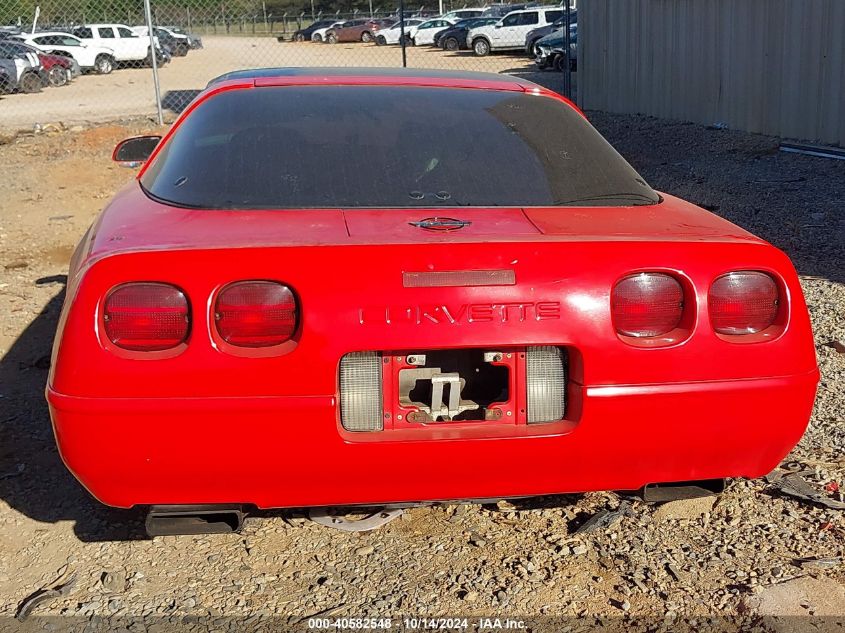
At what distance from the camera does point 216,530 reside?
8.47 feet

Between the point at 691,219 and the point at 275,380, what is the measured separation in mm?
1393

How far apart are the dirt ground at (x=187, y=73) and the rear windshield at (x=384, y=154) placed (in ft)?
42.6

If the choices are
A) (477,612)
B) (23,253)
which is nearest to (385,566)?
(477,612)

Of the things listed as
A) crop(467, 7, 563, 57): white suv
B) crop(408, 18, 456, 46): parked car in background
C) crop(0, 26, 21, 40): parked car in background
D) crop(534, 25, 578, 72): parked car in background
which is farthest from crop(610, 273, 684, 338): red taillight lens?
crop(408, 18, 456, 46): parked car in background

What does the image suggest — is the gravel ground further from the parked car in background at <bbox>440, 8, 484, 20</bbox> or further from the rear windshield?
the parked car in background at <bbox>440, 8, 484, 20</bbox>

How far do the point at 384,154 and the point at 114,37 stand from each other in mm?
31224

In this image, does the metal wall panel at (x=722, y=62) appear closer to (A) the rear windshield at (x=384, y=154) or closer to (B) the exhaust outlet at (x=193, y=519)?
(A) the rear windshield at (x=384, y=154)

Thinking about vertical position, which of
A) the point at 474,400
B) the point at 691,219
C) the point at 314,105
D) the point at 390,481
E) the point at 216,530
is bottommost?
the point at 216,530

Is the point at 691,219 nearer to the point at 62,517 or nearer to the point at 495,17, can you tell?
the point at 62,517

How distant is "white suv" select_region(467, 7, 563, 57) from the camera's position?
34.7 m

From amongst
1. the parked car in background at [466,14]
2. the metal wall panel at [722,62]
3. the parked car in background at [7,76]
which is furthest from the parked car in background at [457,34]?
the metal wall panel at [722,62]

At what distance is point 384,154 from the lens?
3.06 meters

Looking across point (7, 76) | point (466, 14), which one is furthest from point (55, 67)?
point (466, 14)

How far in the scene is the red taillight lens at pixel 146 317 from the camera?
234cm
